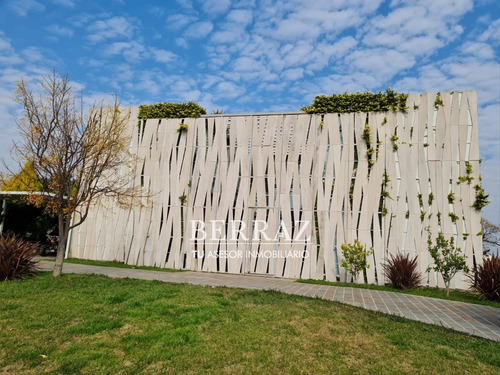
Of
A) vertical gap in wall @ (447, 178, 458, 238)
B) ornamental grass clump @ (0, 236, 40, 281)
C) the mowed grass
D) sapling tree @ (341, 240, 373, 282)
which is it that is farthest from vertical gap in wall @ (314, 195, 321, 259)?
ornamental grass clump @ (0, 236, 40, 281)

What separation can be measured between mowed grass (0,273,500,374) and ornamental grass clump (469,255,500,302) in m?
3.84

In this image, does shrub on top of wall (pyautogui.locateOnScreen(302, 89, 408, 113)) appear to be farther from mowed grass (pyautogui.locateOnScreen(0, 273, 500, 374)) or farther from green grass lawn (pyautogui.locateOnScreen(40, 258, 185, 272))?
green grass lawn (pyautogui.locateOnScreen(40, 258, 185, 272))

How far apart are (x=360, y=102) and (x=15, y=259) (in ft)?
34.6

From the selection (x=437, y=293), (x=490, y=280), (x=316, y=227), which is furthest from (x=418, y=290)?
(x=316, y=227)

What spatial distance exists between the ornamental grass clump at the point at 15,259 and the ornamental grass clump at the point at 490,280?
423 inches

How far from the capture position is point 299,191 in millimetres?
10172

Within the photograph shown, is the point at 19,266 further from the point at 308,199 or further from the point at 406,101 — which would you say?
the point at 406,101

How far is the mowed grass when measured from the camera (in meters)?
3.21

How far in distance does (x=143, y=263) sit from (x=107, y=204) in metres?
2.72

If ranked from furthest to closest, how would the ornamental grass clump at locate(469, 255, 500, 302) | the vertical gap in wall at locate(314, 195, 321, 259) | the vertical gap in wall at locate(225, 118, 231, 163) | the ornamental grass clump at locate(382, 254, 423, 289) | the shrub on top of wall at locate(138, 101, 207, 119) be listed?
the shrub on top of wall at locate(138, 101, 207, 119)
the vertical gap in wall at locate(225, 118, 231, 163)
the vertical gap in wall at locate(314, 195, 321, 259)
the ornamental grass clump at locate(382, 254, 423, 289)
the ornamental grass clump at locate(469, 255, 500, 302)

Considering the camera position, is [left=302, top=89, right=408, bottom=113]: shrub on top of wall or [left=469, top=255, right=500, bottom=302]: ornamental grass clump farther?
[left=302, top=89, right=408, bottom=113]: shrub on top of wall

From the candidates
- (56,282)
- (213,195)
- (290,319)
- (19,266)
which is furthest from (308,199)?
(19,266)

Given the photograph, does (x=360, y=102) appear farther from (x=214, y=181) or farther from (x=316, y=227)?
(x=214, y=181)

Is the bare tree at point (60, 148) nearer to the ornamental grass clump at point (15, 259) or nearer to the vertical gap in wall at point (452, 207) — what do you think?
the ornamental grass clump at point (15, 259)
